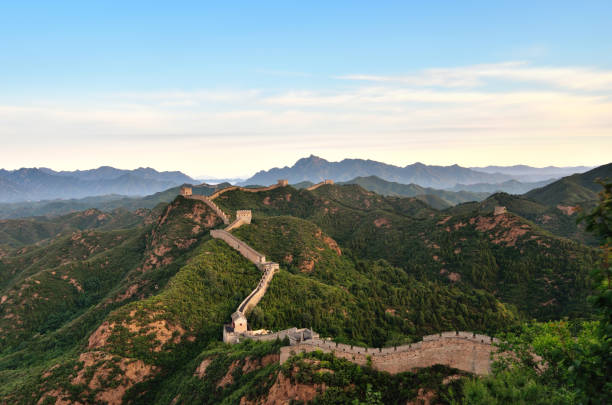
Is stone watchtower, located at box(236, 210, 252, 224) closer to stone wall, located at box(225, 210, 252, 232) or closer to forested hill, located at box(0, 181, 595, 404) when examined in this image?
stone wall, located at box(225, 210, 252, 232)

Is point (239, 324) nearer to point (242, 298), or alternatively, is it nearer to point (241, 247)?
point (242, 298)

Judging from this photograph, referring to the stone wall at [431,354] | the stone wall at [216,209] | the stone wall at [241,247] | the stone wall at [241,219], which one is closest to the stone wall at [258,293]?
the stone wall at [241,247]

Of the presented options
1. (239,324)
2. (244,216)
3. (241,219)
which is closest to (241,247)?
(241,219)

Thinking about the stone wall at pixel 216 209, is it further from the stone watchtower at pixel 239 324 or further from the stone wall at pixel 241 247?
the stone watchtower at pixel 239 324

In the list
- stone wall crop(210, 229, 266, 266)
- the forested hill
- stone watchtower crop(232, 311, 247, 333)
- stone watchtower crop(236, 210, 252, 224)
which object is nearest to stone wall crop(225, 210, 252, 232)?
stone watchtower crop(236, 210, 252, 224)

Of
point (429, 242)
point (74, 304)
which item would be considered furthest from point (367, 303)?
point (74, 304)

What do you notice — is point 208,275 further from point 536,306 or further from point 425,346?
point 536,306

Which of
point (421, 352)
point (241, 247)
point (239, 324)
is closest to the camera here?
point (421, 352)
